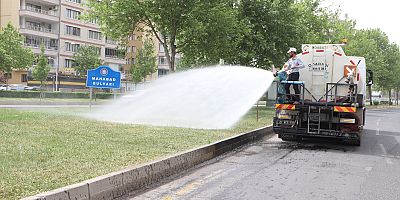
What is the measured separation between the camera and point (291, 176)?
7.44 m

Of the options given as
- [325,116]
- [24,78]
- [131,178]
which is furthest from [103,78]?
[24,78]

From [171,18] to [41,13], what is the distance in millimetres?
41131

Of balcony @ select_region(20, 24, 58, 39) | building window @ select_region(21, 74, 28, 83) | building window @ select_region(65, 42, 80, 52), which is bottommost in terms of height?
building window @ select_region(21, 74, 28, 83)

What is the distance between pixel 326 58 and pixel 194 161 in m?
6.09

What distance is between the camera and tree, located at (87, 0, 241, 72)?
21.0m

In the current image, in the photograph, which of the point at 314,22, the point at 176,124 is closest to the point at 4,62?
the point at 314,22

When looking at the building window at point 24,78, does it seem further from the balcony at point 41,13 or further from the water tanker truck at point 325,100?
the water tanker truck at point 325,100

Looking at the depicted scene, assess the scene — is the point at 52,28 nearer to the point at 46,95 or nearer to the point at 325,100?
the point at 46,95

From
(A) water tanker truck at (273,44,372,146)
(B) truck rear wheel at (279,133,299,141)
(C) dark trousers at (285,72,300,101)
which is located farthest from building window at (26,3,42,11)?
(C) dark trousers at (285,72,300,101)

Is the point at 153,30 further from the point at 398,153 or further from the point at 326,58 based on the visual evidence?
the point at 398,153

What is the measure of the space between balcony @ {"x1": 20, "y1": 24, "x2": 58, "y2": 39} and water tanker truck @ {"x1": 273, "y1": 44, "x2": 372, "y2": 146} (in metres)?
50.1

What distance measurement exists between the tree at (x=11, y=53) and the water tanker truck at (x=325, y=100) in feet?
109

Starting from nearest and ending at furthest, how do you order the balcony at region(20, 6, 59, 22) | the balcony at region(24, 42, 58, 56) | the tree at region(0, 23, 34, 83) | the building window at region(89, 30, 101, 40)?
the tree at region(0, 23, 34, 83) < the balcony at region(20, 6, 59, 22) < the balcony at region(24, 42, 58, 56) < the building window at region(89, 30, 101, 40)

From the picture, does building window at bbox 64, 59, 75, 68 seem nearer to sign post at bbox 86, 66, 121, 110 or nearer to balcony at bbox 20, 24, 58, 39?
balcony at bbox 20, 24, 58, 39
